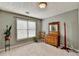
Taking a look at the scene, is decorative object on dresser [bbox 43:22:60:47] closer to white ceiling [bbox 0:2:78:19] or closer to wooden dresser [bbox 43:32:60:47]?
wooden dresser [bbox 43:32:60:47]

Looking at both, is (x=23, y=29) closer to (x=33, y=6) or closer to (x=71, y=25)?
(x=33, y=6)

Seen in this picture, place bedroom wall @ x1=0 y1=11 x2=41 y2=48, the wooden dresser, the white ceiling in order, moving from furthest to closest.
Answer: the wooden dresser
bedroom wall @ x1=0 y1=11 x2=41 y2=48
the white ceiling

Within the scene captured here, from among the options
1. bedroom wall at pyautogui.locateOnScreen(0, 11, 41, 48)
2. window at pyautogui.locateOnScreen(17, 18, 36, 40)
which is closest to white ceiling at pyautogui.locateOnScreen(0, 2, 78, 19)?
bedroom wall at pyautogui.locateOnScreen(0, 11, 41, 48)

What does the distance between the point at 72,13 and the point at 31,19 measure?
89.8 inches

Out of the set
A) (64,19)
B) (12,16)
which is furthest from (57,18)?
(12,16)

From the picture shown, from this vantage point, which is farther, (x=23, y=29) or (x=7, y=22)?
(x=23, y=29)

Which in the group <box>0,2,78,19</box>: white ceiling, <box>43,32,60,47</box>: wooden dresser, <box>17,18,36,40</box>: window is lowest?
<box>43,32,60,47</box>: wooden dresser

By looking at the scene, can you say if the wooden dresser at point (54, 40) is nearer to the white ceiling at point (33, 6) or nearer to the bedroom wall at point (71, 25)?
the bedroom wall at point (71, 25)

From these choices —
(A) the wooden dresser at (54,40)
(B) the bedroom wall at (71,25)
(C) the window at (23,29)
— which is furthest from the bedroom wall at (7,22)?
(B) the bedroom wall at (71,25)

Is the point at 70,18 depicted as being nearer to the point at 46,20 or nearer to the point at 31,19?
the point at 46,20

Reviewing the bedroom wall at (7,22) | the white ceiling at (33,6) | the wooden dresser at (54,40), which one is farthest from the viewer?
the wooden dresser at (54,40)

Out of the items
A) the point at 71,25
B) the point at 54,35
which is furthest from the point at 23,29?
the point at 71,25

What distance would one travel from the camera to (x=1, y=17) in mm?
3025

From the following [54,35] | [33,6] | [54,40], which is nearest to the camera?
[33,6]
